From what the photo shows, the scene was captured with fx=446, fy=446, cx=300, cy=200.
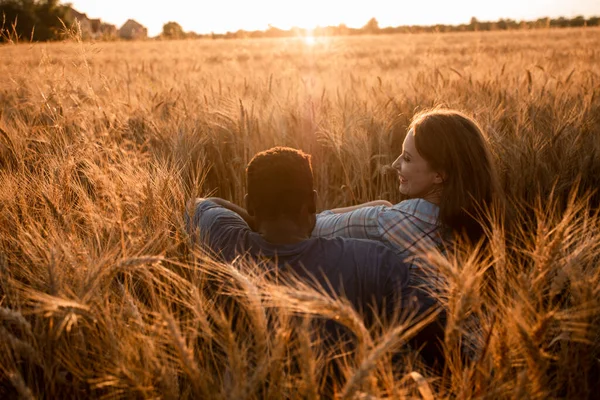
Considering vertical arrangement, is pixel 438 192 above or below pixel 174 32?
below

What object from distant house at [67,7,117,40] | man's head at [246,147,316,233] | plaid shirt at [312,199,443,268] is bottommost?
plaid shirt at [312,199,443,268]

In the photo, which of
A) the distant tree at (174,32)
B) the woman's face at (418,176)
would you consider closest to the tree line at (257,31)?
the distant tree at (174,32)

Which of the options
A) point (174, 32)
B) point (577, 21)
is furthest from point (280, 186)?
point (577, 21)

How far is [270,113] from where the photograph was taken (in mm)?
2801

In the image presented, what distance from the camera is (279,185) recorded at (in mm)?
1327

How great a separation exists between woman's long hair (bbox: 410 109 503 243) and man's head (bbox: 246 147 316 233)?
58 cm

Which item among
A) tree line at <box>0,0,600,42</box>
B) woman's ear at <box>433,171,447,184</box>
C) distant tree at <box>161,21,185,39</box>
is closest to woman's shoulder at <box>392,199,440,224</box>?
woman's ear at <box>433,171,447,184</box>

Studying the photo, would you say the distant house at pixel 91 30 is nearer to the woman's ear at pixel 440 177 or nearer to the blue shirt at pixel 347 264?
the blue shirt at pixel 347 264

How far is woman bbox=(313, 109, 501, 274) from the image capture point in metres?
1.63

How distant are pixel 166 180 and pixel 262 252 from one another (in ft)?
1.59

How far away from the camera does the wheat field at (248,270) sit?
84cm

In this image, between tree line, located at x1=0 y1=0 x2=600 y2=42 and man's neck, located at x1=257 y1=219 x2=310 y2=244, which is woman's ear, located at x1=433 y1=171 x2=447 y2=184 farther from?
tree line, located at x1=0 y1=0 x2=600 y2=42

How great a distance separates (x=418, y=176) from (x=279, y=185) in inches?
28.2

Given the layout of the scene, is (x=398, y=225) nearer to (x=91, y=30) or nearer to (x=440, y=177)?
(x=440, y=177)
